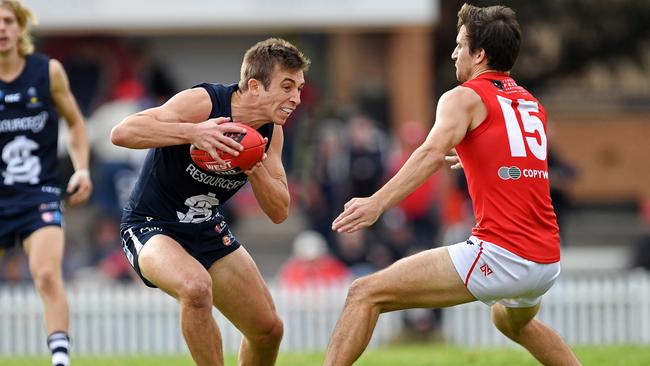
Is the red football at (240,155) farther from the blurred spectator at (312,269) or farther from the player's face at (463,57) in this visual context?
the blurred spectator at (312,269)

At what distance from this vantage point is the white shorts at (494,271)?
6625 mm

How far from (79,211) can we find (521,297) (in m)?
14.7

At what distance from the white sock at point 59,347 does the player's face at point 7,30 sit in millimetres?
2042

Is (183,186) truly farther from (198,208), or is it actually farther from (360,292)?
(360,292)

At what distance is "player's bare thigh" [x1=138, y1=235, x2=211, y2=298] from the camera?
6754 millimetres

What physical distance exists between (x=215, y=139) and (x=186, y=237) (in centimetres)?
80

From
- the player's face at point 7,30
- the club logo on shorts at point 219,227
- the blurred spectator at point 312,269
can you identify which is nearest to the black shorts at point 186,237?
the club logo on shorts at point 219,227

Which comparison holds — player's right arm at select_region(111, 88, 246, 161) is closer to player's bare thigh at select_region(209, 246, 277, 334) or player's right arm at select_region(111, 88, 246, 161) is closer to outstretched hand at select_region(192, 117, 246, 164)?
outstretched hand at select_region(192, 117, 246, 164)

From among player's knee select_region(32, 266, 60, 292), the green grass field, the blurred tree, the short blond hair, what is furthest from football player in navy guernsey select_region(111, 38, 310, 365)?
the blurred tree

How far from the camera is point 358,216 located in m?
6.32

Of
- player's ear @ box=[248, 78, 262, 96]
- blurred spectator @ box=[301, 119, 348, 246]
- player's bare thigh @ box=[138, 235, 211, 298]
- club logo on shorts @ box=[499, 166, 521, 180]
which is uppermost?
player's ear @ box=[248, 78, 262, 96]

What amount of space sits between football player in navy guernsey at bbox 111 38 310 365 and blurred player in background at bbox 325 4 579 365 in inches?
31.5

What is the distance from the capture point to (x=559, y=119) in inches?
958

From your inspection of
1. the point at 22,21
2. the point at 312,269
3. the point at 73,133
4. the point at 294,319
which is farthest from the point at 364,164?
the point at 22,21
